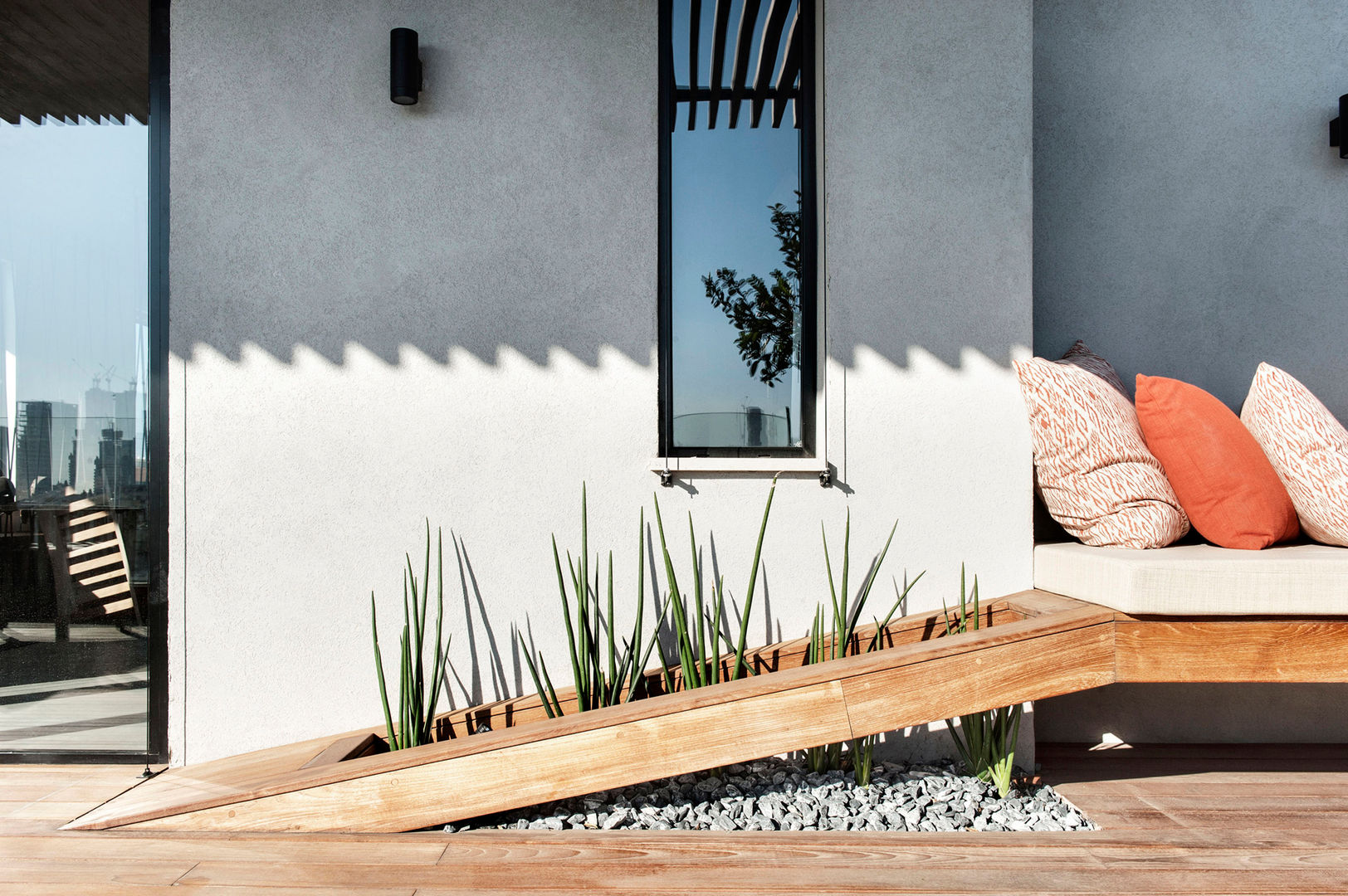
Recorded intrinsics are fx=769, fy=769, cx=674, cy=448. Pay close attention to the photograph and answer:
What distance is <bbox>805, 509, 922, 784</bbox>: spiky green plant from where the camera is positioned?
242 centimetres

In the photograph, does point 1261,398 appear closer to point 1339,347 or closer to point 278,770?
point 1339,347

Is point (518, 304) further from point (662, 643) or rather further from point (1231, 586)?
point (1231, 586)

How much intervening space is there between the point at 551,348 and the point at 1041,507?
1931mm

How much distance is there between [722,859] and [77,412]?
266 centimetres

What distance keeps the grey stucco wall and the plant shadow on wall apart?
1.38 meters

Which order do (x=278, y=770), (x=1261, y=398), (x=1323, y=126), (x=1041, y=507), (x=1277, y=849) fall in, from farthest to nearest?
(x=1323, y=126), (x=1041, y=507), (x=1261, y=398), (x=278, y=770), (x=1277, y=849)

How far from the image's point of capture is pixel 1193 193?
3111 millimetres

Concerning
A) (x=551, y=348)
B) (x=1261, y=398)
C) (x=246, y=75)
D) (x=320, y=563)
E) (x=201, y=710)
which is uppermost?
(x=246, y=75)

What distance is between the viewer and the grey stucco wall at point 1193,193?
3.10m

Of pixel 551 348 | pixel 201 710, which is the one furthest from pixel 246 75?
pixel 201 710

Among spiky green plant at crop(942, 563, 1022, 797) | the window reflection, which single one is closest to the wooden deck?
spiky green plant at crop(942, 563, 1022, 797)

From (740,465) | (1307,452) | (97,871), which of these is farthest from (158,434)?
(1307,452)

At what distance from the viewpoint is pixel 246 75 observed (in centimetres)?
268

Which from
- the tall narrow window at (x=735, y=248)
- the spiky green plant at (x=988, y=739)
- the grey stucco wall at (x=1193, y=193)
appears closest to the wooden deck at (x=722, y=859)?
the spiky green plant at (x=988, y=739)
